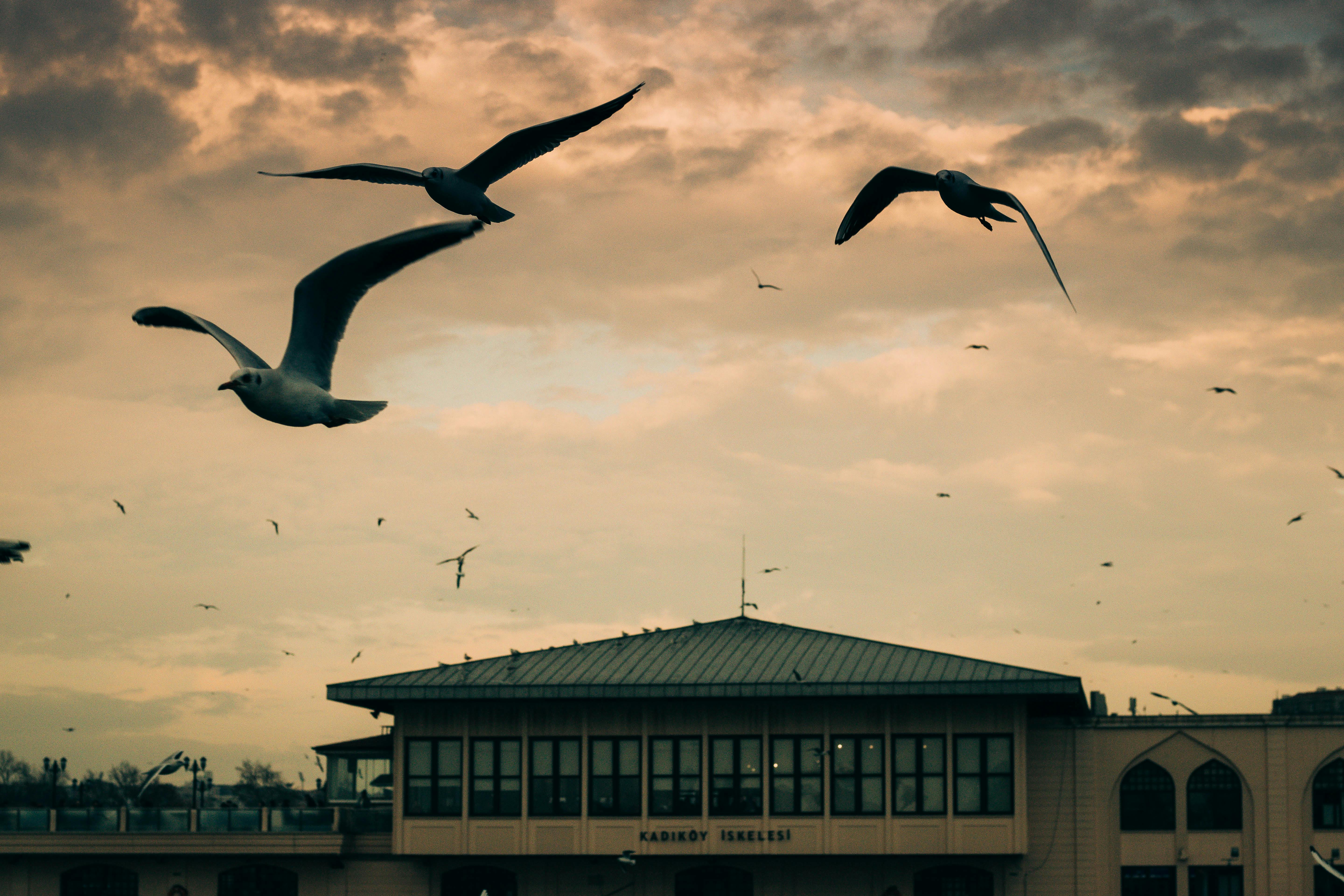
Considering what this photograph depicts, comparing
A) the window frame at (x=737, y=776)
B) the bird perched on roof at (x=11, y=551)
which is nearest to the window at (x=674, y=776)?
the window frame at (x=737, y=776)

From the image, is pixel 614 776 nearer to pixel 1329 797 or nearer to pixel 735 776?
pixel 735 776

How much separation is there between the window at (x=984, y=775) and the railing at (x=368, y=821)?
19414 millimetres

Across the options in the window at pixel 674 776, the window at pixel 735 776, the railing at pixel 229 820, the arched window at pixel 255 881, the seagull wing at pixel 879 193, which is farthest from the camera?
the arched window at pixel 255 881

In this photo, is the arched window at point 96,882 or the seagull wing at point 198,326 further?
the arched window at point 96,882

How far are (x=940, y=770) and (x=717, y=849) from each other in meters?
7.71

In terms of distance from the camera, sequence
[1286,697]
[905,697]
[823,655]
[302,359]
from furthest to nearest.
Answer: [1286,697], [823,655], [905,697], [302,359]

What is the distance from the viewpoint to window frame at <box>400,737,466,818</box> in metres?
51.0

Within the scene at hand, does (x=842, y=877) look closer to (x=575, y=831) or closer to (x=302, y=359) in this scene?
(x=575, y=831)

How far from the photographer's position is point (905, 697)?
49.4 m

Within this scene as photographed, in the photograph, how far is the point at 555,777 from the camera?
51.2 meters

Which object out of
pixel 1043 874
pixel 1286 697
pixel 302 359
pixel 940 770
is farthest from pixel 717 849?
pixel 302 359

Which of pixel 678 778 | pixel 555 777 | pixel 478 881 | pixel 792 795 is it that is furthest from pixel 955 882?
pixel 478 881

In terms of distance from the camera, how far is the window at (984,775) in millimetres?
49031

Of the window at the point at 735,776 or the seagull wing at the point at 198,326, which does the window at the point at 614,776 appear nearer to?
the window at the point at 735,776
